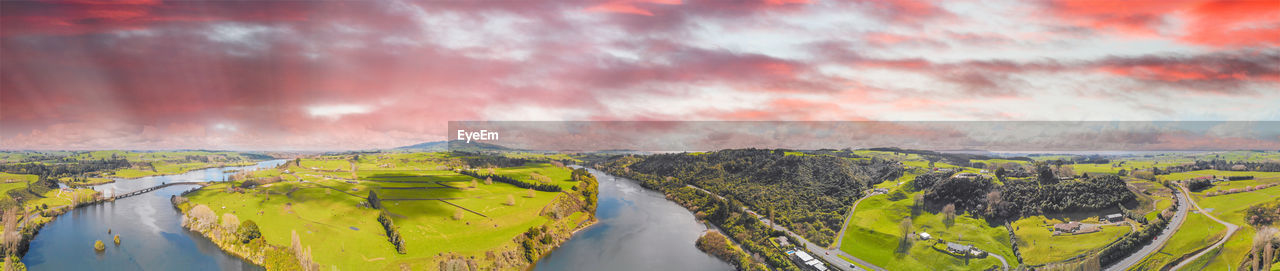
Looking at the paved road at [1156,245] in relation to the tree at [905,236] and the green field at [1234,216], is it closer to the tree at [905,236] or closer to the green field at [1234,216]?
the green field at [1234,216]

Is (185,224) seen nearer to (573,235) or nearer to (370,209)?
(370,209)

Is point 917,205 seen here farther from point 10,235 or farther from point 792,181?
point 10,235


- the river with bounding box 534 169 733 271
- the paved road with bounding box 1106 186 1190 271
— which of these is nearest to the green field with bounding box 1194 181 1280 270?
the paved road with bounding box 1106 186 1190 271

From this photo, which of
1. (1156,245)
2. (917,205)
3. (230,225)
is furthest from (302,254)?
(1156,245)

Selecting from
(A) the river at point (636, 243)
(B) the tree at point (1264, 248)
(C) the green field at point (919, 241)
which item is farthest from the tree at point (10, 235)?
(B) the tree at point (1264, 248)

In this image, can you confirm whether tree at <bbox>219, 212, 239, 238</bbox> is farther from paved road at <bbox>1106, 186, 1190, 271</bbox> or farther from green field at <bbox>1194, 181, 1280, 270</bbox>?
green field at <bbox>1194, 181, 1280, 270</bbox>

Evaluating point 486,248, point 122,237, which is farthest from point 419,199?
point 122,237
